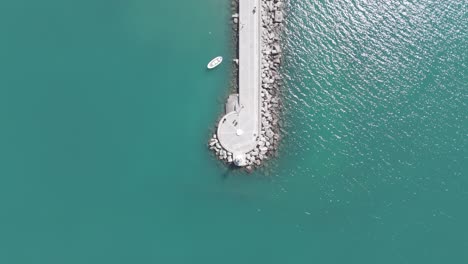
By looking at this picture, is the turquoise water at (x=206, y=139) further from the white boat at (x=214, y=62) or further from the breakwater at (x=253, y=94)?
the breakwater at (x=253, y=94)

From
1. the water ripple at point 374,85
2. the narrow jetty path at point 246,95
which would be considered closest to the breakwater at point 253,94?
the narrow jetty path at point 246,95

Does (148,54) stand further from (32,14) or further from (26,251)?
(26,251)

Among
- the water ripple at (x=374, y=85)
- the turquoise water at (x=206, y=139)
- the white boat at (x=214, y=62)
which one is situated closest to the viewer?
the turquoise water at (x=206, y=139)

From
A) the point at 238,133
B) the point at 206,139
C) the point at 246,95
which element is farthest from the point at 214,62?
the point at 206,139

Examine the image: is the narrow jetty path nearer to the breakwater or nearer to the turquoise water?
the breakwater

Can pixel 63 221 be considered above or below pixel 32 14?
below

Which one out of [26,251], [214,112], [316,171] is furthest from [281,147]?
[26,251]

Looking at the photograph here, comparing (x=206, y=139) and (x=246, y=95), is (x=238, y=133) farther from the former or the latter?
(x=246, y=95)
